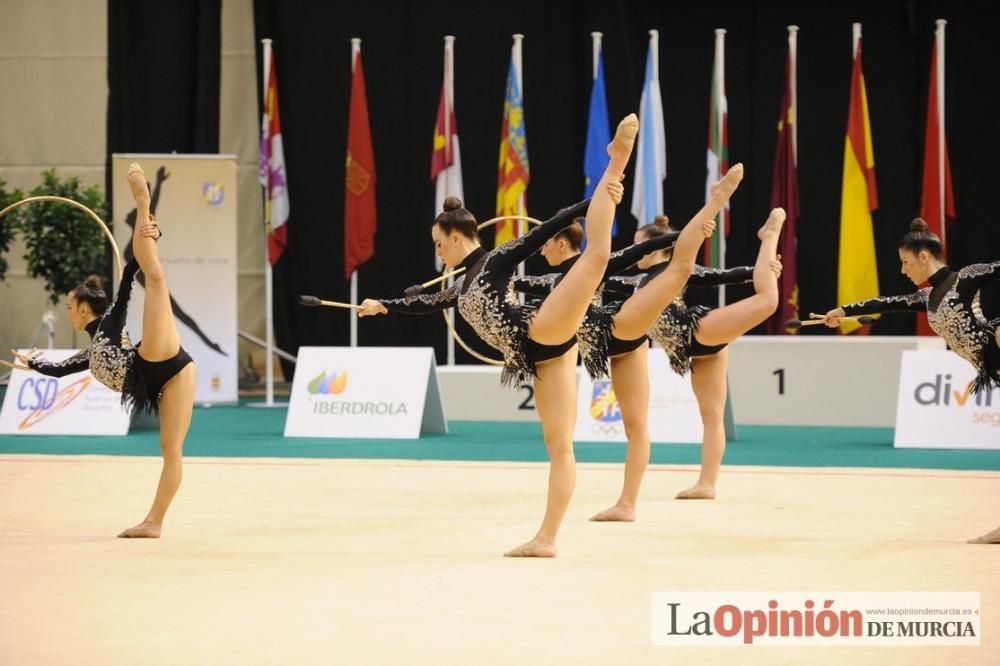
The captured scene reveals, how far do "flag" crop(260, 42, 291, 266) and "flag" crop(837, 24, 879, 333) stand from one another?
5399 mm

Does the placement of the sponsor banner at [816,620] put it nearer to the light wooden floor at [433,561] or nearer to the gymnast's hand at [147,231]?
the light wooden floor at [433,561]

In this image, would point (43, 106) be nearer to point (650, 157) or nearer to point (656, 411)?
point (650, 157)

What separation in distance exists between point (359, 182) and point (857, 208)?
4738 millimetres

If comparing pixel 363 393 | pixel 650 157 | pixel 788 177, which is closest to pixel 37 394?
pixel 363 393

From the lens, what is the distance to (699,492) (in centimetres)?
671

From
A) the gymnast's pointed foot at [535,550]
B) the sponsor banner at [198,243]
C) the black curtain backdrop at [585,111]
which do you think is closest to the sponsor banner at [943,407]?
the black curtain backdrop at [585,111]

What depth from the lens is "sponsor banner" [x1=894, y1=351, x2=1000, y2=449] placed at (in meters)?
9.27

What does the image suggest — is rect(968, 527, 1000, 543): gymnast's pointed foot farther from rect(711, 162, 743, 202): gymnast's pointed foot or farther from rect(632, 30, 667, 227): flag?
rect(632, 30, 667, 227): flag

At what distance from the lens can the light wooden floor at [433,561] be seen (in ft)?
11.4

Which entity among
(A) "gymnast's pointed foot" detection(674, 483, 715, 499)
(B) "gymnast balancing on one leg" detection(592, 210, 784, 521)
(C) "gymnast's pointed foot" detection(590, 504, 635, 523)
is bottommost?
(A) "gymnast's pointed foot" detection(674, 483, 715, 499)

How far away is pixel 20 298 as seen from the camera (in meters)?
15.5

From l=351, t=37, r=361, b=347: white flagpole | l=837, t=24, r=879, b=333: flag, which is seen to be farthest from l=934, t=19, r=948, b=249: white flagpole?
l=351, t=37, r=361, b=347: white flagpole

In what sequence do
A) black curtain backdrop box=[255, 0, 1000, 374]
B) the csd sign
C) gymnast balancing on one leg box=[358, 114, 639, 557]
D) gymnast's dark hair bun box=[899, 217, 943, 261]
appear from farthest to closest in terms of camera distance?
black curtain backdrop box=[255, 0, 1000, 374] → the csd sign → gymnast's dark hair bun box=[899, 217, 943, 261] → gymnast balancing on one leg box=[358, 114, 639, 557]

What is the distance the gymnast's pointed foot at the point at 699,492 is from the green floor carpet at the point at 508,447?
1.80 meters
